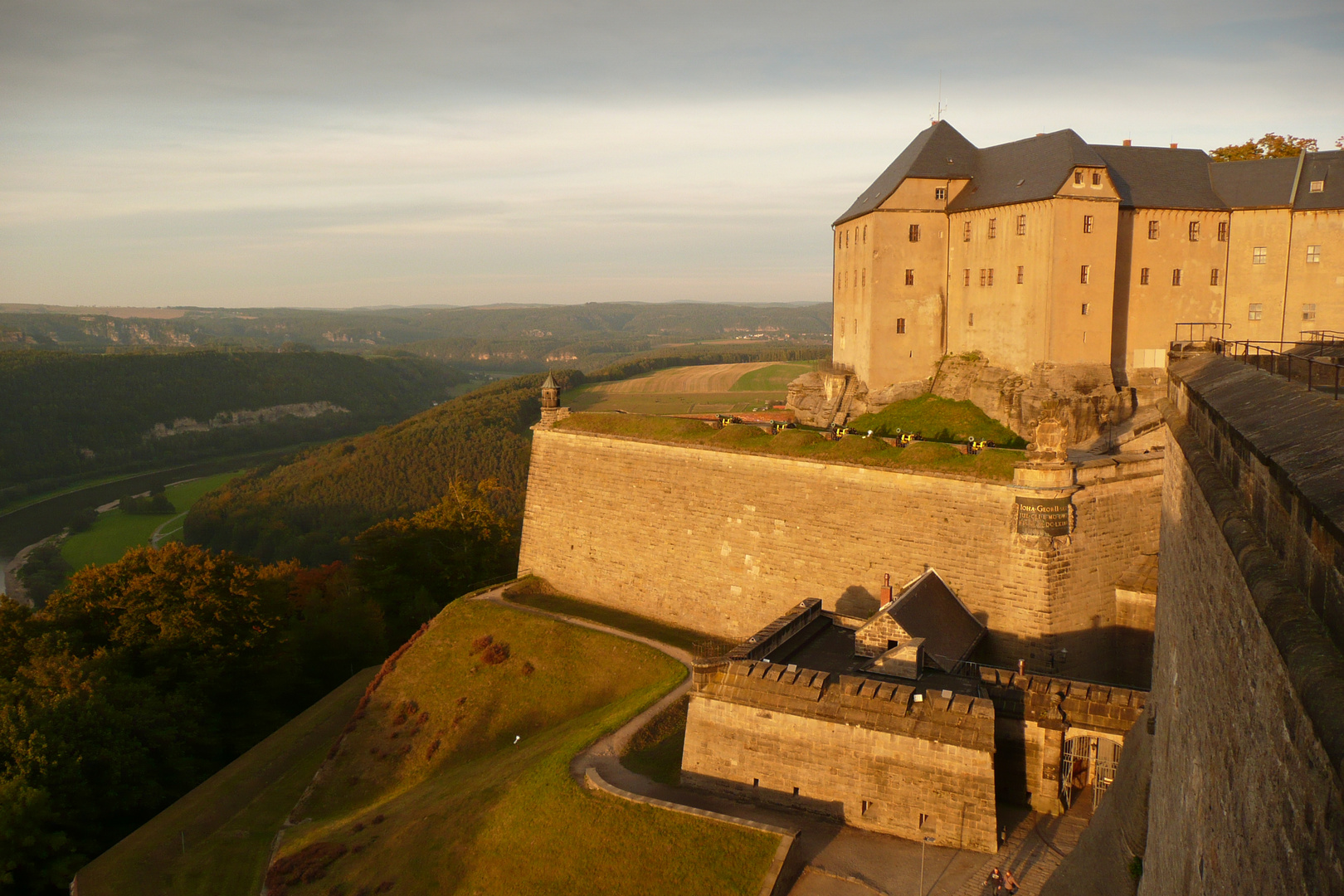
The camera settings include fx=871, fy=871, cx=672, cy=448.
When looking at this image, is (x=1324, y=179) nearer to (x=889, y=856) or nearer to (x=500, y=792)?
(x=889, y=856)

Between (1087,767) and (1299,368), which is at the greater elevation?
(1299,368)

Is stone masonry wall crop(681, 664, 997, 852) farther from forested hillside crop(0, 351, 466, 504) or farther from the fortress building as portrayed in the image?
forested hillside crop(0, 351, 466, 504)

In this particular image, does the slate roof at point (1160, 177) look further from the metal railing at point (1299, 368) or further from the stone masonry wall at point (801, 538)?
the metal railing at point (1299, 368)

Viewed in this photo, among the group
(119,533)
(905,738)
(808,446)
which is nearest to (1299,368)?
(905,738)

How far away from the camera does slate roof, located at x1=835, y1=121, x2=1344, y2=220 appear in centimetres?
3028

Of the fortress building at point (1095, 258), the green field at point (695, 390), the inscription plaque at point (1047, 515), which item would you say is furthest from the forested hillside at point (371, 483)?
the inscription plaque at point (1047, 515)

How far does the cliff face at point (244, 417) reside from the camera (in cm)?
13250

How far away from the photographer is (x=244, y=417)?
144 meters

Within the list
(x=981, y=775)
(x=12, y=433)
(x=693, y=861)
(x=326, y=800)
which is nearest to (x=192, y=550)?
(x=326, y=800)

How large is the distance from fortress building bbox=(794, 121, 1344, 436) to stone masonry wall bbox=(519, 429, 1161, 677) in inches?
317

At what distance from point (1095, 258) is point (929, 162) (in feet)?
25.9

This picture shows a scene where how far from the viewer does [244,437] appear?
135 m

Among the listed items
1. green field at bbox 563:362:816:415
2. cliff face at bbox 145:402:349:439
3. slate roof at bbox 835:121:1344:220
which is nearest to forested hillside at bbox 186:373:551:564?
green field at bbox 563:362:816:415

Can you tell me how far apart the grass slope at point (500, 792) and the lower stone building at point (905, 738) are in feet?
6.42
